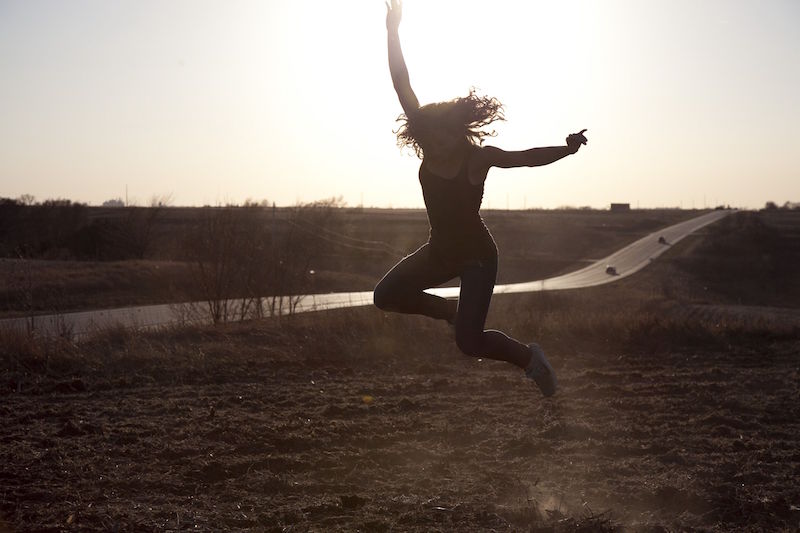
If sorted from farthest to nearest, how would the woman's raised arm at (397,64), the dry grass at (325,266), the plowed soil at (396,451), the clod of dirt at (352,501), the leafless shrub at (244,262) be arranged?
the dry grass at (325,266)
the leafless shrub at (244,262)
the woman's raised arm at (397,64)
the clod of dirt at (352,501)
the plowed soil at (396,451)

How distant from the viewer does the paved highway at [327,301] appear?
55.9 ft

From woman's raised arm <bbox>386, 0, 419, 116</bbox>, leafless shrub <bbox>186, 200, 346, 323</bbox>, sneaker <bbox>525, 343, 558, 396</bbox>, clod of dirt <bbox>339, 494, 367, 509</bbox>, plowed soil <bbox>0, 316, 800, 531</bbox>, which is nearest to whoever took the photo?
plowed soil <bbox>0, 316, 800, 531</bbox>

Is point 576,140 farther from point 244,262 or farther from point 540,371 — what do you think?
point 244,262

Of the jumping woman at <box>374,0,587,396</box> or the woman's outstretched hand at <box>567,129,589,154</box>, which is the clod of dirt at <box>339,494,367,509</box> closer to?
the jumping woman at <box>374,0,587,396</box>

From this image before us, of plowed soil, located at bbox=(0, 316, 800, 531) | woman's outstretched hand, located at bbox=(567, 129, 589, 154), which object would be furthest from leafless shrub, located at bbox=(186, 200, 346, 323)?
woman's outstretched hand, located at bbox=(567, 129, 589, 154)

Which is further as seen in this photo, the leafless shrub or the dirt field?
the leafless shrub

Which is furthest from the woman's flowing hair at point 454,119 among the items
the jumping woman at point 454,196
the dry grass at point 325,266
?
the dry grass at point 325,266

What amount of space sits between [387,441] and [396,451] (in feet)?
1.19

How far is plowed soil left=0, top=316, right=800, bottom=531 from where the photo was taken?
17.7 feet

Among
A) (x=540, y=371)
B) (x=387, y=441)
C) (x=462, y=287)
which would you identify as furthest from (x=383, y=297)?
(x=387, y=441)

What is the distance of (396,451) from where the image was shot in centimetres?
700

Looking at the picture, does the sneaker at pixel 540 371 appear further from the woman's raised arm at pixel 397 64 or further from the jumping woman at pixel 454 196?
the woman's raised arm at pixel 397 64

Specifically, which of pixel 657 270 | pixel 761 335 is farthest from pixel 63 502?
pixel 657 270

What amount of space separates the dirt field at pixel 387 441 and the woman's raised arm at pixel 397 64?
267 centimetres
